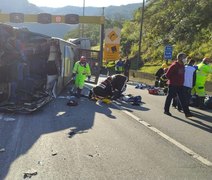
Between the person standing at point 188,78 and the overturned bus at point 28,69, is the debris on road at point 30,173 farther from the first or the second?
the person standing at point 188,78

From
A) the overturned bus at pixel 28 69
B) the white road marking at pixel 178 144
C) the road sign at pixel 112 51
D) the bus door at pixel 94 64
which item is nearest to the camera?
the white road marking at pixel 178 144

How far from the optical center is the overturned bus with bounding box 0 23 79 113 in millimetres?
13992

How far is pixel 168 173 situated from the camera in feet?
21.9

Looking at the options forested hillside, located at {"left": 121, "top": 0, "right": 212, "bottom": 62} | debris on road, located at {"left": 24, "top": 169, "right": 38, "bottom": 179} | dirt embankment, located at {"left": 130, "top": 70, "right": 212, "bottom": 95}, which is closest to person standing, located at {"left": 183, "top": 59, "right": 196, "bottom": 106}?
debris on road, located at {"left": 24, "top": 169, "right": 38, "bottom": 179}

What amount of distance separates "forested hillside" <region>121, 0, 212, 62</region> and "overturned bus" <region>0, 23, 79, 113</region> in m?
15.4

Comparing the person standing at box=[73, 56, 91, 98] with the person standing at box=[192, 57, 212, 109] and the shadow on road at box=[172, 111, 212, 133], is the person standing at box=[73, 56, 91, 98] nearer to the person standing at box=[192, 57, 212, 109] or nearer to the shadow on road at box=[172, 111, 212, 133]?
the person standing at box=[192, 57, 212, 109]

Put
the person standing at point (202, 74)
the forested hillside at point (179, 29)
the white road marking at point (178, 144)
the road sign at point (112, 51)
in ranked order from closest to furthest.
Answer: the white road marking at point (178, 144)
the person standing at point (202, 74)
the road sign at point (112, 51)
the forested hillside at point (179, 29)

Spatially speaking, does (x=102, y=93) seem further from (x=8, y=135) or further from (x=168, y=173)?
(x=168, y=173)

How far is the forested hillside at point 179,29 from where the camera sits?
33781 mm

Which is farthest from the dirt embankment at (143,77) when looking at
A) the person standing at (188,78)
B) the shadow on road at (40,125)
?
the shadow on road at (40,125)

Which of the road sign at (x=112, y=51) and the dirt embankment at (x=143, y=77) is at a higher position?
the road sign at (x=112, y=51)

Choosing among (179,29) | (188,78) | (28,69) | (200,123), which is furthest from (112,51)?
(200,123)

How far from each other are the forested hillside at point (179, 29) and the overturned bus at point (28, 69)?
15.4 metres

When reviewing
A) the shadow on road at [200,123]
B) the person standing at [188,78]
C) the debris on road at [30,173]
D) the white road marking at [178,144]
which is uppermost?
the person standing at [188,78]
